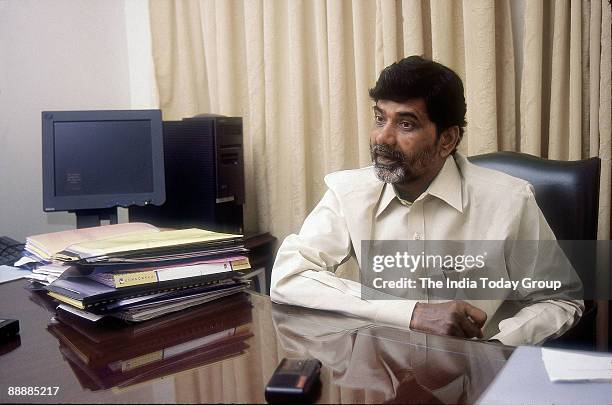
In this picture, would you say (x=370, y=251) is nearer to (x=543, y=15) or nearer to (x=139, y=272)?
(x=139, y=272)

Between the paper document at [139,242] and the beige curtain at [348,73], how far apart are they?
101 cm

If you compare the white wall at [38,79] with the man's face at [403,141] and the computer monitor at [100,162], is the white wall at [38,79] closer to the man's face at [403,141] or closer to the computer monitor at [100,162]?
the computer monitor at [100,162]

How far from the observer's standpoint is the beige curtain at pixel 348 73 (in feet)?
5.58

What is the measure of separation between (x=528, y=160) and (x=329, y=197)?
0.48 m

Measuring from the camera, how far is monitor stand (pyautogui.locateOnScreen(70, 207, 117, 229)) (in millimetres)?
2023

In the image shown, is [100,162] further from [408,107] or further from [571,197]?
[571,197]

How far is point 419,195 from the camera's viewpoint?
57.7 inches

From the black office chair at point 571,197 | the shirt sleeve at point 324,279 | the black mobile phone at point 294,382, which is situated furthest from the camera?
the black office chair at point 571,197

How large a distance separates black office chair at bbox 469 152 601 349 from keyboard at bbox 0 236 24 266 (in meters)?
1.50

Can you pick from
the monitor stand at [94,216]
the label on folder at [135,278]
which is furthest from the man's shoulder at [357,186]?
the monitor stand at [94,216]

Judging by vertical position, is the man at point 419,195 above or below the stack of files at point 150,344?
above

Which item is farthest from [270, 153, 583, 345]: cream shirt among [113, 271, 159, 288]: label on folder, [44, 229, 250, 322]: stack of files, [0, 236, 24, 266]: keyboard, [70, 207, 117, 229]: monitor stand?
[0, 236, 24, 266]: keyboard

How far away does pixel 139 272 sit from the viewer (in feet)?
3.43

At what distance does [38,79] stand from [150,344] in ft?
6.08
